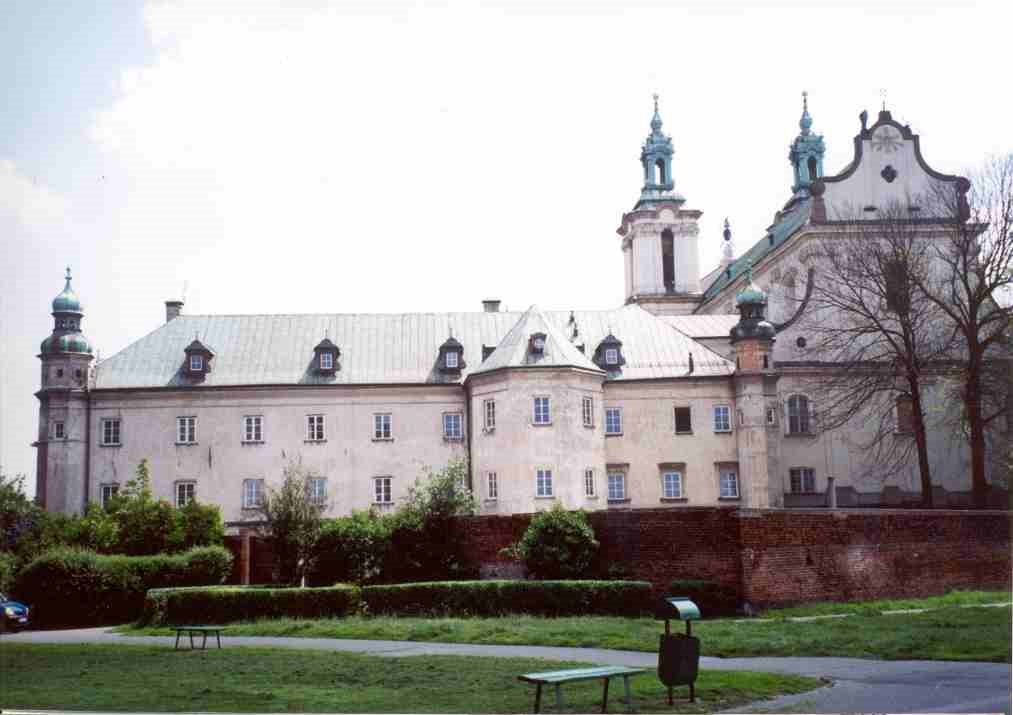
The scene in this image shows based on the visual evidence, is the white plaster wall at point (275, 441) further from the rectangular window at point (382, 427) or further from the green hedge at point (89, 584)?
the green hedge at point (89, 584)

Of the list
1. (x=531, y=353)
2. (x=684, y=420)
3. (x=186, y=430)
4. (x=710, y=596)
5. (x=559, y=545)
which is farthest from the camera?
(x=684, y=420)

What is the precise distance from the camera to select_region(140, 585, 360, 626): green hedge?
23453mm

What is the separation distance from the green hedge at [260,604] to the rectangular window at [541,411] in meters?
12.1

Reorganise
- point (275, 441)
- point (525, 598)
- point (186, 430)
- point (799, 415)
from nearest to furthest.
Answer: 1. point (525, 598)
2. point (186, 430)
3. point (275, 441)
4. point (799, 415)

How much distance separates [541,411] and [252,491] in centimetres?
962

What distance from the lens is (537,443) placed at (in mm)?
34750

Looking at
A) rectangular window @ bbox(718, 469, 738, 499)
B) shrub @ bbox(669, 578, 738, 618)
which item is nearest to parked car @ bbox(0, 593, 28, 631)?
shrub @ bbox(669, 578, 738, 618)

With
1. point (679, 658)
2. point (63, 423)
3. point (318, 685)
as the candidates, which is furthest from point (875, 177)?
point (318, 685)

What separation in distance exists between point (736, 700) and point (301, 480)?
762 inches

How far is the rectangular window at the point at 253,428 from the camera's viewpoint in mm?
37469

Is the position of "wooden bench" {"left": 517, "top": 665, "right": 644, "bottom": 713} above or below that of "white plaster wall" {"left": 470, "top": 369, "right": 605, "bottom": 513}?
below

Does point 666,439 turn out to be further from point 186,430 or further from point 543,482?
point 186,430

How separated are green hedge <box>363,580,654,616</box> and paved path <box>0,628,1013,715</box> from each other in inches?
151

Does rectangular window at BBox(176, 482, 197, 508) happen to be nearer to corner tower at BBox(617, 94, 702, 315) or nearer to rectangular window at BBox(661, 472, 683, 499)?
rectangular window at BBox(661, 472, 683, 499)
